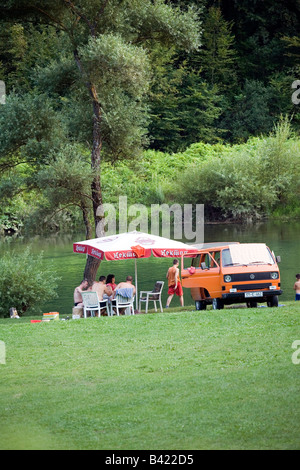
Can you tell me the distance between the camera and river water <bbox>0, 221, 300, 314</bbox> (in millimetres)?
27672

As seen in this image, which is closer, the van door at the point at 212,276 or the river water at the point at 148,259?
the van door at the point at 212,276

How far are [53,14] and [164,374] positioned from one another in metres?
→ 20.1

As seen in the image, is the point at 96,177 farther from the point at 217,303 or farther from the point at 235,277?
the point at 235,277

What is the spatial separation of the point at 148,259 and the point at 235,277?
21793 mm

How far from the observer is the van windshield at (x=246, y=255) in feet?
58.6

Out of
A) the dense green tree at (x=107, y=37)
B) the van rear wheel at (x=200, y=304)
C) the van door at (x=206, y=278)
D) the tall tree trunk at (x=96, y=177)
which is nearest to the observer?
the van door at (x=206, y=278)

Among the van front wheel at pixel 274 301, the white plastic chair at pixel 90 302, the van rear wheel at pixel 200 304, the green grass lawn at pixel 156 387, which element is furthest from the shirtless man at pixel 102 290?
the green grass lawn at pixel 156 387

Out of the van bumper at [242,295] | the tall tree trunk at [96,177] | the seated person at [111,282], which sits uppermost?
the tall tree trunk at [96,177]

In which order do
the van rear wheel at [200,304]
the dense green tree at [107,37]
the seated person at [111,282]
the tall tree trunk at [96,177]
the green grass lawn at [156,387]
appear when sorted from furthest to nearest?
the tall tree trunk at [96,177], the dense green tree at [107,37], the seated person at [111,282], the van rear wheel at [200,304], the green grass lawn at [156,387]

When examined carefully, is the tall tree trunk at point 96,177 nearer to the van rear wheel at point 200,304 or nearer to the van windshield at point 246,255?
the van rear wheel at point 200,304

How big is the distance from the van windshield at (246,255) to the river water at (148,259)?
537 cm

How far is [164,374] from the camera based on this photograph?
9789mm
